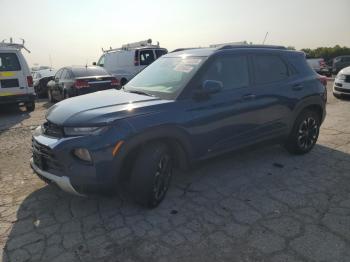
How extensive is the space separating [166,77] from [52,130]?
159 centimetres

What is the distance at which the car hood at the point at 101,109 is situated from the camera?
3281 mm

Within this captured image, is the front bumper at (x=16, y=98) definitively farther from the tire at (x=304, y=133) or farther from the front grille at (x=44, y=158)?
the tire at (x=304, y=133)

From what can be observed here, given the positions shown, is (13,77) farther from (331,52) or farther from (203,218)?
(331,52)

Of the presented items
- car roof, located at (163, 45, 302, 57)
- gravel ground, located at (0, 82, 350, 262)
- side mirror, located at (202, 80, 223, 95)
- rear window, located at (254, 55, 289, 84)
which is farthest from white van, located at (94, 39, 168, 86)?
side mirror, located at (202, 80, 223, 95)

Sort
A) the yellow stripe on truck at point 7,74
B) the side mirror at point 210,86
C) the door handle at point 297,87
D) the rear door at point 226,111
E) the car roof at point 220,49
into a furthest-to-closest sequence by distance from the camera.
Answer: the yellow stripe on truck at point 7,74 < the door handle at point 297,87 < the car roof at point 220,49 < the rear door at point 226,111 < the side mirror at point 210,86

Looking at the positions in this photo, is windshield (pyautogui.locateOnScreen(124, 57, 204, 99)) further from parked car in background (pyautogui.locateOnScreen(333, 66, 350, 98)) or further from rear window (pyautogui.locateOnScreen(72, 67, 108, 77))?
parked car in background (pyautogui.locateOnScreen(333, 66, 350, 98))

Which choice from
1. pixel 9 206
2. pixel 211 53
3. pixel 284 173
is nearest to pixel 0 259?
pixel 9 206

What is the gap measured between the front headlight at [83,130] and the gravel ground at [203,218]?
959mm

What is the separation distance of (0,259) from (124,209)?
1.30m

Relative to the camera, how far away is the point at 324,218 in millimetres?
3465

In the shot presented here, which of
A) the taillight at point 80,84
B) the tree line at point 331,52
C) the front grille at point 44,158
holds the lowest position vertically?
the front grille at point 44,158

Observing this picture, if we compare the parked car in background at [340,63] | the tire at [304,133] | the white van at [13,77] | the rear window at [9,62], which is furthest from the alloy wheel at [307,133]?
the parked car in background at [340,63]

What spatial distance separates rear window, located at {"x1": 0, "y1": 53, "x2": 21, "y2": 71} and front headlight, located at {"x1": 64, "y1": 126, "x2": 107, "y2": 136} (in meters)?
7.48

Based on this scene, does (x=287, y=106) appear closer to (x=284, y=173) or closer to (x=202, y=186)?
(x=284, y=173)
